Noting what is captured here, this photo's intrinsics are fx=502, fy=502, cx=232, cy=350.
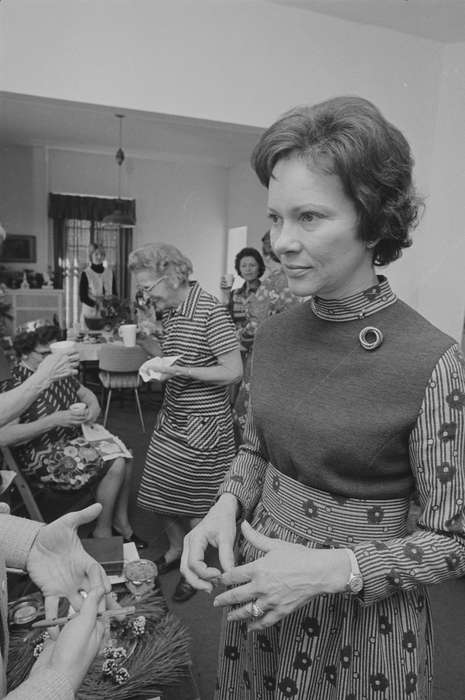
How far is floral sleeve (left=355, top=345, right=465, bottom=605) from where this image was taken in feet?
2.11

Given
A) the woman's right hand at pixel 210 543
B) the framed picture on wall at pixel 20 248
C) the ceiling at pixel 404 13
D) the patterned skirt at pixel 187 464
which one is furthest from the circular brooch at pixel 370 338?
the framed picture on wall at pixel 20 248

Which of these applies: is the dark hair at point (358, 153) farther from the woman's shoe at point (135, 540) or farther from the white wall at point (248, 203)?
the white wall at point (248, 203)

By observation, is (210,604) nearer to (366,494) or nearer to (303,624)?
(303,624)

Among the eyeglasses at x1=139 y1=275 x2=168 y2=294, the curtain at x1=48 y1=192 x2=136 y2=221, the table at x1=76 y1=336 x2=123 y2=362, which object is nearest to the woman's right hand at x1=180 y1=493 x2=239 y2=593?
the eyeglasses at x1=139 y1=275 x2=168 y2=294

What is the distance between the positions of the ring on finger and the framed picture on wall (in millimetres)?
7410

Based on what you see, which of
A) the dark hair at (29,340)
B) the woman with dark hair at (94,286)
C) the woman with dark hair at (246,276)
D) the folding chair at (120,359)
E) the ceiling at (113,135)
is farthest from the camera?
the woman with dark hair at (94,286)

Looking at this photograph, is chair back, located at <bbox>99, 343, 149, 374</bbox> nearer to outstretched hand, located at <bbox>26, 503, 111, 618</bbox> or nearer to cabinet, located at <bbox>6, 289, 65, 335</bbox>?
cabinet, located at <bbox>6, 289, 65, 335</bbox>

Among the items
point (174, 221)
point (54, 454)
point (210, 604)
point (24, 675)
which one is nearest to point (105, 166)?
point (174, 221)

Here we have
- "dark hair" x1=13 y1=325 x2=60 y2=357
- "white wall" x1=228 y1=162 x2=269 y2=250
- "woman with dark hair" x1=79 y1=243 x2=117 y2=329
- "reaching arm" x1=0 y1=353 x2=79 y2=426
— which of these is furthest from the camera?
"white wall" x1=228 y1=162 x2=269 y2=250

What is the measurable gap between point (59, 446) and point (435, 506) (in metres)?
1.99

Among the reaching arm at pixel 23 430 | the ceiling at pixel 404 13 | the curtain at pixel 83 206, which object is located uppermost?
the ceiling at pixel 404 13

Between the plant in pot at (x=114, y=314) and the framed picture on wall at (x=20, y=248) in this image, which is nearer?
the plant in pot at (x=114, y=314)

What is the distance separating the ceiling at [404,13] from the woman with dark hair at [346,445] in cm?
208

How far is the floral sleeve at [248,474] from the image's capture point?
2.91 feet
